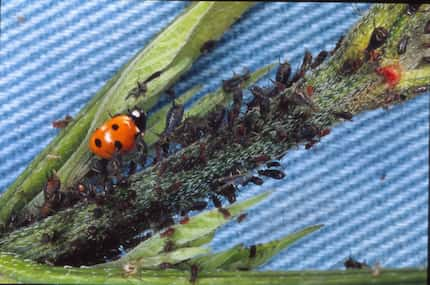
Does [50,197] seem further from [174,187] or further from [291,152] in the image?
[291,152]

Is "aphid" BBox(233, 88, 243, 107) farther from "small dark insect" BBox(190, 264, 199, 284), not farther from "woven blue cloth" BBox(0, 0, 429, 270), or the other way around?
"woven blue cloth" BBox(0, 0, 429, 270)

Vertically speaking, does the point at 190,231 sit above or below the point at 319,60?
below

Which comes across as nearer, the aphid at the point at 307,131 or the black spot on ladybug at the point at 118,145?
the aphid at the point at 307,131

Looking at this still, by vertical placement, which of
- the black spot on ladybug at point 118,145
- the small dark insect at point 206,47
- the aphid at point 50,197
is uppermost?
the small dark insect at point 206,47

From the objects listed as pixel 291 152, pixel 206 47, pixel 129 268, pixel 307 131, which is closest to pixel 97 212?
pixel 129 268

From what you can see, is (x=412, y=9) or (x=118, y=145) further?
(x=118, y=145)

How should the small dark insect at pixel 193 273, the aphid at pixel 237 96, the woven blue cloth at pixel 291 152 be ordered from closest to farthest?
1. the small dark insect at pixel 193 273
2. the aphid at pixel 237 96
3. the woven blue cloth at pixel 291 152

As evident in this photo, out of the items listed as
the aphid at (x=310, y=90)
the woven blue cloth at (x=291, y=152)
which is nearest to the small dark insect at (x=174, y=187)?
the aphid at (x=310, y=90)

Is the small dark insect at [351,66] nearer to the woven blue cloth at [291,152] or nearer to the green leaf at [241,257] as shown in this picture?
the green leaf at [241,257]
